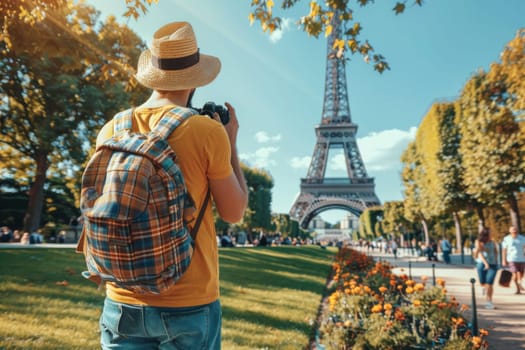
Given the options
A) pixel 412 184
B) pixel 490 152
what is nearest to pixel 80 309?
pixel 490 152

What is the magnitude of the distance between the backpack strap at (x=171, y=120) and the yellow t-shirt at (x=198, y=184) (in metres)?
0.02

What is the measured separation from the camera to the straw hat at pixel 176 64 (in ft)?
5.23

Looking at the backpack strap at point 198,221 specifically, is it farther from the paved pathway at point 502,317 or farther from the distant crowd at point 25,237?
the distant crowd at point 25,237

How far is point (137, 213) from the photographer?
4.07 feet

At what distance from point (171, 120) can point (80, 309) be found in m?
4.60

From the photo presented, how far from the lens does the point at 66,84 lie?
62.3 ft

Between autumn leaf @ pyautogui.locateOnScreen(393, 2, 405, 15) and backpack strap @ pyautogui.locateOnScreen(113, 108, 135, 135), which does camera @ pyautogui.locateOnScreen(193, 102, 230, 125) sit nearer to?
backpack strap @ pyautogui.locateOnScreen(113, 108, 135, 135)

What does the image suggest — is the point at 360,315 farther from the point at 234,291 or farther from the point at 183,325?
the point at 183,325

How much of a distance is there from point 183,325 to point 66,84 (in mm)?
20869

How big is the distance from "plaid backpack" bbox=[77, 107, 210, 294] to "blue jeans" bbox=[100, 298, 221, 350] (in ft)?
0.40

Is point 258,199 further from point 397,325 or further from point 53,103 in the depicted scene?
point 397,325

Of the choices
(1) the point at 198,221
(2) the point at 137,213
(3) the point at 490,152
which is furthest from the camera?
(3) the point at 490,152

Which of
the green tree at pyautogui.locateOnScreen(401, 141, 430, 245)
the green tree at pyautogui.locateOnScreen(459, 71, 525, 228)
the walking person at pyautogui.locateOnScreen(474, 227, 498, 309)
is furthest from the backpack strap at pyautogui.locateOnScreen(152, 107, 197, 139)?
the green tree at pyautogui.locateOnScreen(401, 141, 430, 245)

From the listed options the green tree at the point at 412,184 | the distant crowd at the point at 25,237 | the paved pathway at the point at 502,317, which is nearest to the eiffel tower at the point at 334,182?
the green tree at the point at 412,184
